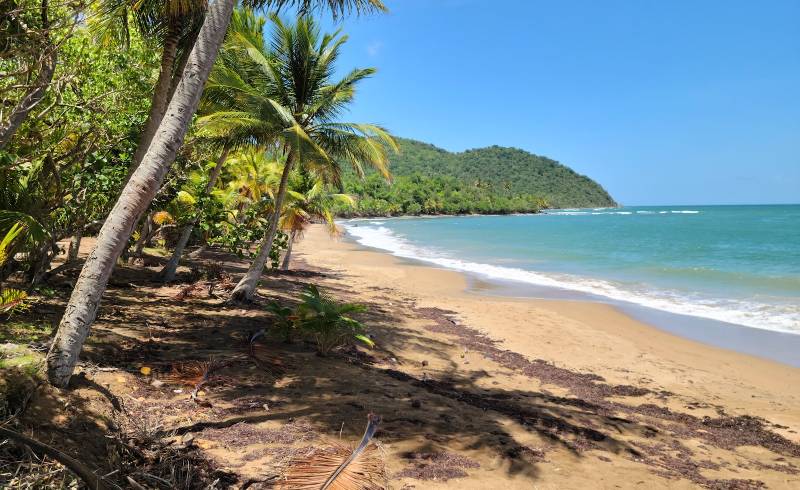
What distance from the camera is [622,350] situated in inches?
346

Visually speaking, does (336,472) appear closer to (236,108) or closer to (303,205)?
(236,108)

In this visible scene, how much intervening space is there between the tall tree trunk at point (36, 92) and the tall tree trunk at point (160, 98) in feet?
3.31

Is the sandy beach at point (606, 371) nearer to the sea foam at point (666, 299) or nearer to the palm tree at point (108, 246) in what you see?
the sea foam at point (666, 299)

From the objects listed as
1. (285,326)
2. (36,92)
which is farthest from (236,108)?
(36,92)

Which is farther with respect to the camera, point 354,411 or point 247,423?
point 354,411

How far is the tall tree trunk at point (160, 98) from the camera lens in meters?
5.64

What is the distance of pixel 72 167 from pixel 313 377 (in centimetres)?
422

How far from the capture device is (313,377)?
533 cm

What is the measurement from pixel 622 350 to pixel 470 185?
120305 mm

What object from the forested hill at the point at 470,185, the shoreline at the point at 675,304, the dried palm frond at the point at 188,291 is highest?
the forested hill at the point at 470,185

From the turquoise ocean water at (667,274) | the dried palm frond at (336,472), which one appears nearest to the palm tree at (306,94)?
the dried palm frond at (336,472)

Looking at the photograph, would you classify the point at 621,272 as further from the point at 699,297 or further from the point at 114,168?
the point at 114,168

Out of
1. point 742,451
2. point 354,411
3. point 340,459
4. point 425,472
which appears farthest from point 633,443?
point 340,459

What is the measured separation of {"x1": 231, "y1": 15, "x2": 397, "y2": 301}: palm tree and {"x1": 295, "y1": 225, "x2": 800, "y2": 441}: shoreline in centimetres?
427
